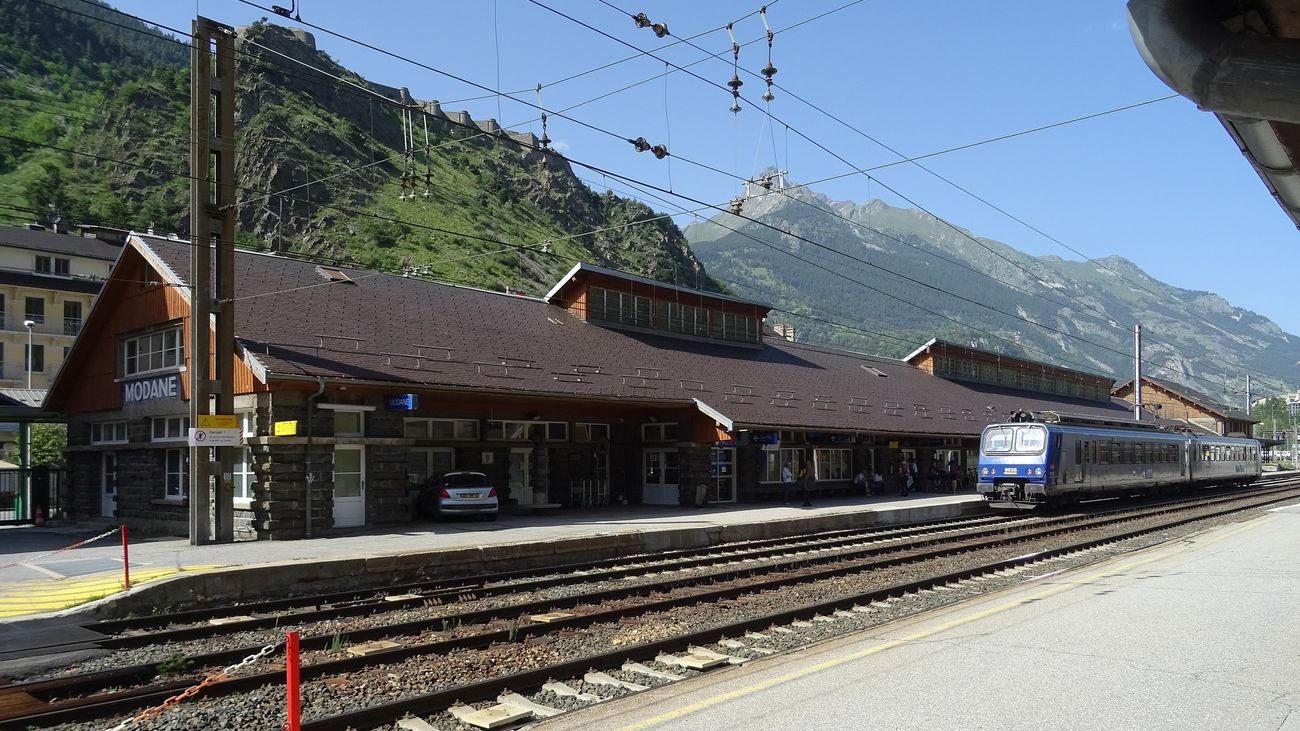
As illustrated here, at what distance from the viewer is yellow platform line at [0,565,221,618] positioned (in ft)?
39.7

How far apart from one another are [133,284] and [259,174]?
7807 cm

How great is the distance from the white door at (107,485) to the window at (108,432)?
18.1 inches

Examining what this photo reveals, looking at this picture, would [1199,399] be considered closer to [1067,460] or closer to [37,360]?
[1067,460]

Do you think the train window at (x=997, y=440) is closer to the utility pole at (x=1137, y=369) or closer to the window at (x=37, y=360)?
the utility pole at (x=1137, y=369)

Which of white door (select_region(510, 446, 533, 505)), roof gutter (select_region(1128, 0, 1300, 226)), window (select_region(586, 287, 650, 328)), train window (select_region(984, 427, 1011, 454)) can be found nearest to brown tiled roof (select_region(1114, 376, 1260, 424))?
train window (select_region(984, 427, 1011, 454))

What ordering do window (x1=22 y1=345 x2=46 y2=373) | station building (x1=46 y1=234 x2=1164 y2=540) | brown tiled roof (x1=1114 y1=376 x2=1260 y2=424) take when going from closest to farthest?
1. station building (x1=46 y1=234 x2=1164 y2=540)
2. window (x1=22 y1=345 x2=46 y2=373)
3. brown tiled roof (x1=1114 y1=376 x2=1260 y2=424)

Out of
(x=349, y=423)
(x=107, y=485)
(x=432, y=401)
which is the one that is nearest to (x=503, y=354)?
(x=432, y=401)

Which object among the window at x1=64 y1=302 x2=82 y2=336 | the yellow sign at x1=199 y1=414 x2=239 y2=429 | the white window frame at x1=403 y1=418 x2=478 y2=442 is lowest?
the white window frame at x1=403 y1=418 x2=478 y2=442

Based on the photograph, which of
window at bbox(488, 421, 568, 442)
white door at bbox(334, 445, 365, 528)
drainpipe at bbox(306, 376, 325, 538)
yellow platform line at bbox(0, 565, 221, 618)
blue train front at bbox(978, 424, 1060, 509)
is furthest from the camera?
blue train front at bbox(978, 424, 1060, 509)

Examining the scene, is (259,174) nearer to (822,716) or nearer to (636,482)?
(636,482)

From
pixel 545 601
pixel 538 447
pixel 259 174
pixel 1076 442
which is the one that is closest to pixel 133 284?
pixel 538 447

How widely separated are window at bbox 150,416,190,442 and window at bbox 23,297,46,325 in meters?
46.8

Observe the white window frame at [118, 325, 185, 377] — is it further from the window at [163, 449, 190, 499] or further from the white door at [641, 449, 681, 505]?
the white door at [641, 449, 681, 505]

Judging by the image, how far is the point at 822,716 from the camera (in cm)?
693
